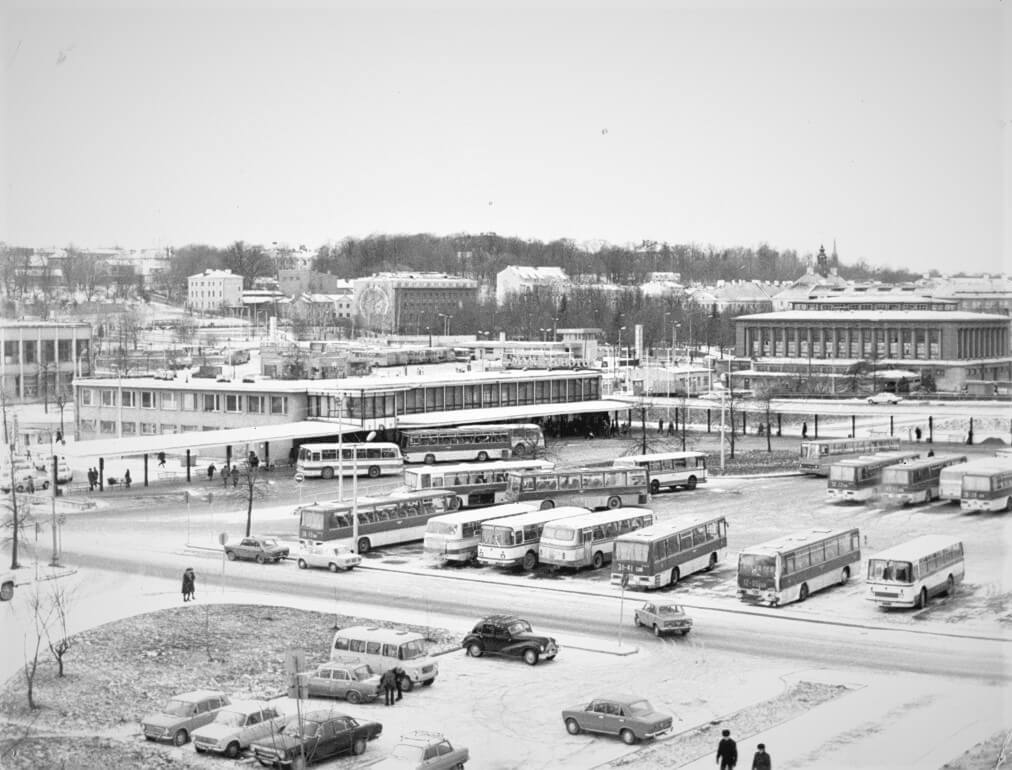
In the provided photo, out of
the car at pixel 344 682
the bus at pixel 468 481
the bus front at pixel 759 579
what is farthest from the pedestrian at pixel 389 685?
the bus at pixel 468 481

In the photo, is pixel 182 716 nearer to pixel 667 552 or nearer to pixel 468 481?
pixel 667 552

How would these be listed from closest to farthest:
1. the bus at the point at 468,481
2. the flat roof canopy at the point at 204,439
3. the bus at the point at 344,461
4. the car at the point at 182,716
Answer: the car at the point at 182,716 < the bus at the point at 468,481 < the flat roof canopy at the point at 204,439 < the bus at the point at 344,461

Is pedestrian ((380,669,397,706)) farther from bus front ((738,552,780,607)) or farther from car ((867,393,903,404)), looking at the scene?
car ((867,393,903,404))

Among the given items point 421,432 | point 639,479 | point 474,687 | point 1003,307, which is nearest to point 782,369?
point 1003,307

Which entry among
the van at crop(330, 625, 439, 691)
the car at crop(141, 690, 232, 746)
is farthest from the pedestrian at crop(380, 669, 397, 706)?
the car at crop(141, 690, 232, 746)

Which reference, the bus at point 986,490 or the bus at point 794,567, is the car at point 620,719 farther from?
the bus at point 986,490

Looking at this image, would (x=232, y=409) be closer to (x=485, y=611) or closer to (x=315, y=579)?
(x=315, y=579)
